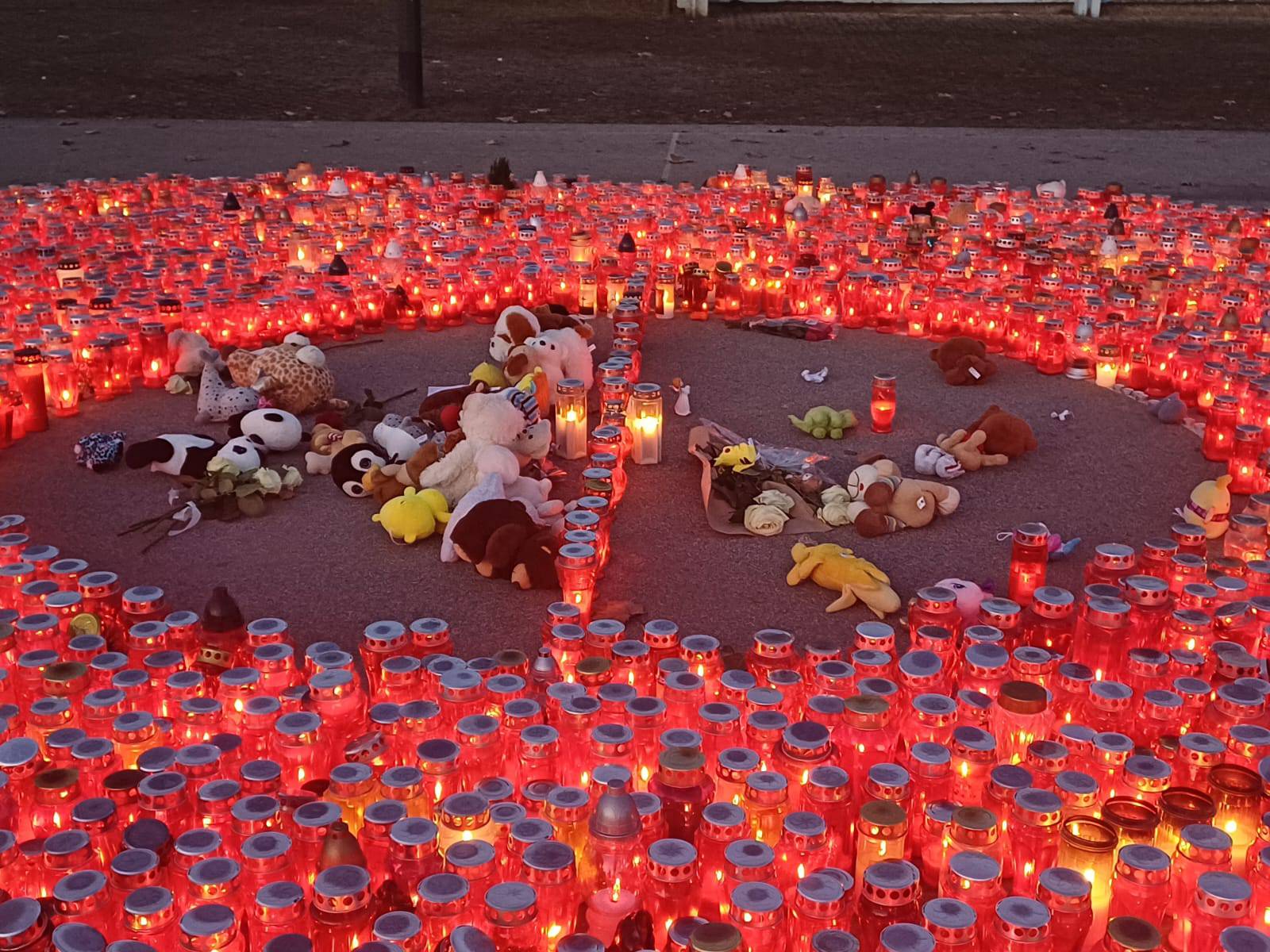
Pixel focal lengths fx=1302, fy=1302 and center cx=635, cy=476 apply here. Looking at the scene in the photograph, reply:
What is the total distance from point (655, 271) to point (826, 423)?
2433 mm

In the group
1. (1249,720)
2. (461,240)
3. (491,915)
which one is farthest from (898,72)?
(491,915)

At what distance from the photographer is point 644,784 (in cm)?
306

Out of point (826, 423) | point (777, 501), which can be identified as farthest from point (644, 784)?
point (826, 423)

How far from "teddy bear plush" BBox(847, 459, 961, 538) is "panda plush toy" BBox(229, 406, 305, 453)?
2.22 metres

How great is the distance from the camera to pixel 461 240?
7574mm

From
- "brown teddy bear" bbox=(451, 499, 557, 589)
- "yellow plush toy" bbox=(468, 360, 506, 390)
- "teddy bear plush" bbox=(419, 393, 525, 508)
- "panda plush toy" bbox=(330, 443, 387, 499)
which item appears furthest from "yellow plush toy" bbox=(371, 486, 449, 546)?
"yellow plush toy" bbox=(468, 360, 506, 390)

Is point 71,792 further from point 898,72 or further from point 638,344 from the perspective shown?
point 898,72

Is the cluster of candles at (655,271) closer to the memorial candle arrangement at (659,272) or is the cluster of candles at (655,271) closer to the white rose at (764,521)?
the memorial candle arrangement at (659,272)

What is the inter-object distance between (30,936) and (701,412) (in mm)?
3865

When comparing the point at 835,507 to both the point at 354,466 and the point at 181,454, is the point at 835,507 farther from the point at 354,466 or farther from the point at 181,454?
the point at 181,454

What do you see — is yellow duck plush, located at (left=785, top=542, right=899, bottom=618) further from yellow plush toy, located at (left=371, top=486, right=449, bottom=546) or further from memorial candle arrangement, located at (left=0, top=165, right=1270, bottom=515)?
yellow plush toy, located at (left=371, top=486, right=449, bottom=546)

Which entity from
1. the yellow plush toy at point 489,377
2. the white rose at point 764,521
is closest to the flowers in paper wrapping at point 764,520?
the white rose at point 764,521

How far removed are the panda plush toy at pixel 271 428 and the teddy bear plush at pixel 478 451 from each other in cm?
84

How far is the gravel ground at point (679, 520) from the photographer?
4160mm
